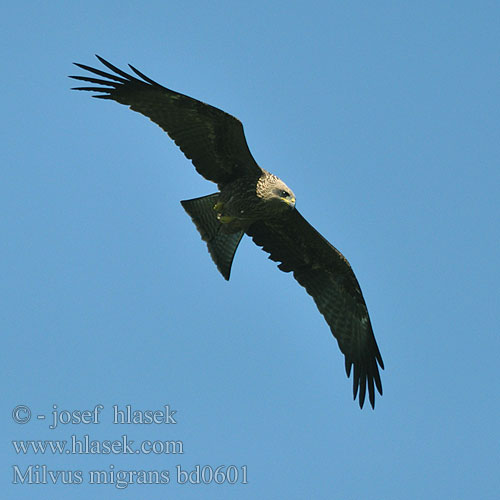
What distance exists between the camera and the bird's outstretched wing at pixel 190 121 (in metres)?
10.2

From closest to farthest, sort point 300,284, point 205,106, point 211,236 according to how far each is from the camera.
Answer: point 205,106 < point 211,236 < point 300,284

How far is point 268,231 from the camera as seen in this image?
11.9m

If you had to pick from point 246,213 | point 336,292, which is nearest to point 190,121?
point 246,213

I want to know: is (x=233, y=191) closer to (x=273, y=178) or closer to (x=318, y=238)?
(x=273, y=178)

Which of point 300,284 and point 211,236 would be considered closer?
point 211,236

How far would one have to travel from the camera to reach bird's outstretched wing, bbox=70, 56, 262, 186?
10.2m

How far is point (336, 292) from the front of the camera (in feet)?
40.3

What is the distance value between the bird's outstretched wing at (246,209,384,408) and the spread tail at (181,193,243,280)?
60 cm

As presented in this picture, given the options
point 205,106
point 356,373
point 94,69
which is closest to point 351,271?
point 356,373

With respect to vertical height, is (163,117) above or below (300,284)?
above

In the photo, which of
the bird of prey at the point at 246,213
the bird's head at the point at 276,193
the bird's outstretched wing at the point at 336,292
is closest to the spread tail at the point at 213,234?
the bird of prey at the point at 246,213

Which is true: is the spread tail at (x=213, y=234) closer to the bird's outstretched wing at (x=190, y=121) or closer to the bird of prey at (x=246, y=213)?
the bird of prey at (x=246, y=213)

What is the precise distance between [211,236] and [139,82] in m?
2.30

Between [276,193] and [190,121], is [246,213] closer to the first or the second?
[276,193]
